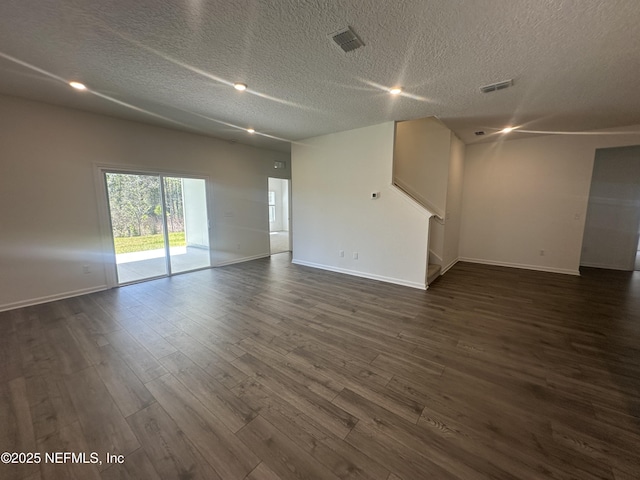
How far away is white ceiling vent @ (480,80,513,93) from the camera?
110 inches

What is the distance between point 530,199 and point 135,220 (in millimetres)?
8162

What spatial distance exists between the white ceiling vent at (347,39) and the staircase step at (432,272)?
12.1 ft

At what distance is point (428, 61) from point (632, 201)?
632cm

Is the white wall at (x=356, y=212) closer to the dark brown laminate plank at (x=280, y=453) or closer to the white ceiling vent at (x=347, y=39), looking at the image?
the white ceiling vent at (x=347, y=39)

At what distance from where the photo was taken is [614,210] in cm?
541

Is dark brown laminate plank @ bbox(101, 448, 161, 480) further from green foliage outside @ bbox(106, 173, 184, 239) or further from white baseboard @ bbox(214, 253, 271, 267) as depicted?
white baseboard @ bbox(214, 253, 271, 267)

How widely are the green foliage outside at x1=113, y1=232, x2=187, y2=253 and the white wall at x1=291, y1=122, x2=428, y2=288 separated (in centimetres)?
256

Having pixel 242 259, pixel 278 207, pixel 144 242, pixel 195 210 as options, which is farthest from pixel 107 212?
pixel 278 207

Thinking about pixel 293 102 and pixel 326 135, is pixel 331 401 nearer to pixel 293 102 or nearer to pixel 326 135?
pixel 293 102

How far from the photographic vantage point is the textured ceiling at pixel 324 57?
5.87ft

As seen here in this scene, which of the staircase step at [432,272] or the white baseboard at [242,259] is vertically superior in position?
the staircase step at [432,272]

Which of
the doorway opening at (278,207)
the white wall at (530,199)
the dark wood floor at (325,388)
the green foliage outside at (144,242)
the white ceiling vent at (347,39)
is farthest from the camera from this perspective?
the doorway opening at (278,207)

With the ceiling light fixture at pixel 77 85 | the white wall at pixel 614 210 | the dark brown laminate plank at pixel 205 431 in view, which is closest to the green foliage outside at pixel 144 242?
the ceiling light fixture at pixel 77 85


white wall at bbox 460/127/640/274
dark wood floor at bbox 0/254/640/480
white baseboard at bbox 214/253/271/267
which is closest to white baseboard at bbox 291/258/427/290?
dark wood floor at bbox 0/254/640/480
